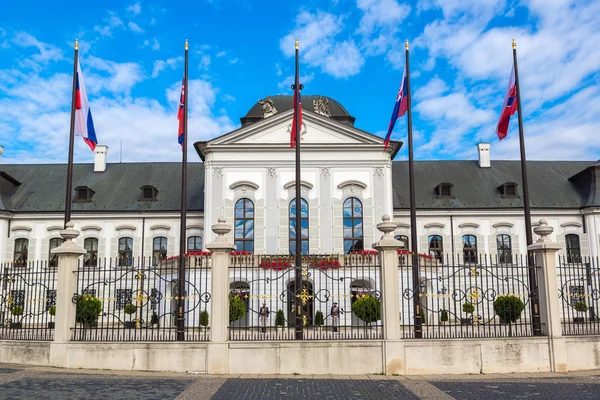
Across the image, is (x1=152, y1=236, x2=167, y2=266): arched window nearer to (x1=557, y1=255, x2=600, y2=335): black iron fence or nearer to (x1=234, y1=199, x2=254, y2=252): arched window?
(x1=234, y1=199, x2=254, y2=252): arched window

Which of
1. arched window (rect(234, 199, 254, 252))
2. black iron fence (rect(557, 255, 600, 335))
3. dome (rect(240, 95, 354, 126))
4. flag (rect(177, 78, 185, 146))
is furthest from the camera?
dome (rect(240, 95, 354, 126))

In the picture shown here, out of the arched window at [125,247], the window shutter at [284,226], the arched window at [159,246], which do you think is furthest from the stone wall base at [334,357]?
the arched window at [125,247]

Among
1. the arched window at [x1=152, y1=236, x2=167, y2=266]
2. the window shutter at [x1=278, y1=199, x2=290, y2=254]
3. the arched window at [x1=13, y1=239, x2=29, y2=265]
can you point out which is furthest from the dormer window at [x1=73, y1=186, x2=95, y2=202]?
the window shutter at [x1=278, y1=199, x2=290, y2=254]

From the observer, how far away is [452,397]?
28.8ft

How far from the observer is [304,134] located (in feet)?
99.3

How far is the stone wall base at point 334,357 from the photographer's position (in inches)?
440

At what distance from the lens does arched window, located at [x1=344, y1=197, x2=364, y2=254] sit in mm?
29438

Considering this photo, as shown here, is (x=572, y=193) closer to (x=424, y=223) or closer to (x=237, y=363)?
(x=424, y=223)

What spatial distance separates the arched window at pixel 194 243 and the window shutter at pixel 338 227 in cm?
904

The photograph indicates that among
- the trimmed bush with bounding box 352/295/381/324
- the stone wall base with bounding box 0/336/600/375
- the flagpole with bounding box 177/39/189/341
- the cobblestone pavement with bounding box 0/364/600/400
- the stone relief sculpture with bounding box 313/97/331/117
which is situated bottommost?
the cobblestone pavement with bounding box 0/364/600/400

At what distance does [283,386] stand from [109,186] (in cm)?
3015

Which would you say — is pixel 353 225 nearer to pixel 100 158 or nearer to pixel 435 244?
pixel 435 244

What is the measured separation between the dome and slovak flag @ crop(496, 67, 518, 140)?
58.4 feet

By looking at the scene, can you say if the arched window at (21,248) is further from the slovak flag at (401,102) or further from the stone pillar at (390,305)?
the stone pillar at (390,305)
